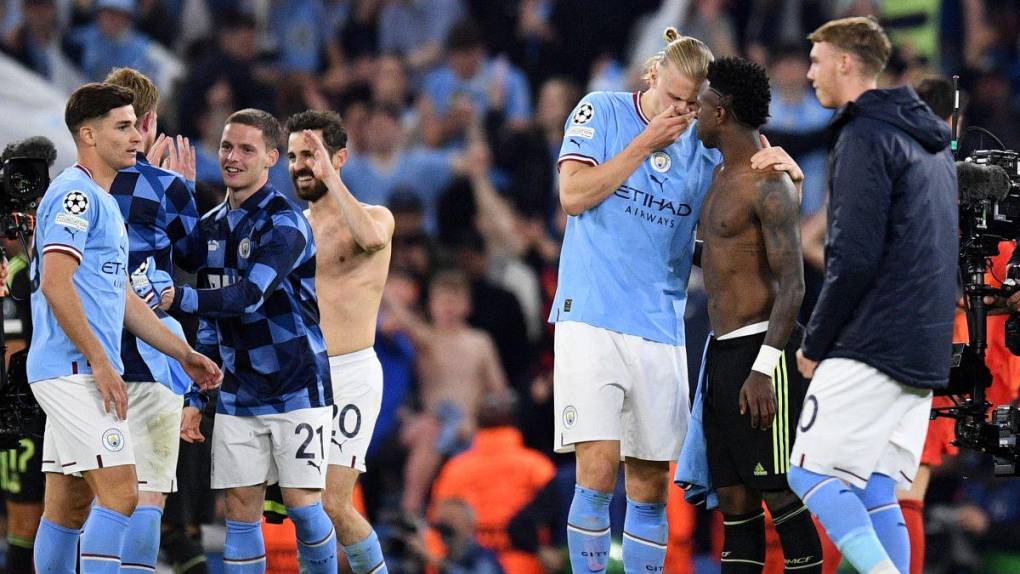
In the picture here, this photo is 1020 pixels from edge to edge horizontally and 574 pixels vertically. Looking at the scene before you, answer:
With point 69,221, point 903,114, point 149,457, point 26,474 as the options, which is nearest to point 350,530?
point 149,457

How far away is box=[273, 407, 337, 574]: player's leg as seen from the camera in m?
6.19

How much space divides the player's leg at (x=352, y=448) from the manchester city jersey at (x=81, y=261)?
129 centimetres

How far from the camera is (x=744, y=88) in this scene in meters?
5.89

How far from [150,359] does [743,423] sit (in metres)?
2.43

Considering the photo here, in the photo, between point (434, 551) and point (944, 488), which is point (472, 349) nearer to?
point (434, 551)

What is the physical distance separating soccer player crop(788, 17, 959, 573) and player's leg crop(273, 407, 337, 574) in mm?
2079

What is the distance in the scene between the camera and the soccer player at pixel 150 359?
20.0ft

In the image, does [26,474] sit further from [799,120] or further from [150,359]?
[799,120]

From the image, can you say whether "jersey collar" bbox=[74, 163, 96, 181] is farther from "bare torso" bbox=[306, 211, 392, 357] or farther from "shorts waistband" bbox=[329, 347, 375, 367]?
"shorts waistband" bbox=[329, 347, 375, 367]

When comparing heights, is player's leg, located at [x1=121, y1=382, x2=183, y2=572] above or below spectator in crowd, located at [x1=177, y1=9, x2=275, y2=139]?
below

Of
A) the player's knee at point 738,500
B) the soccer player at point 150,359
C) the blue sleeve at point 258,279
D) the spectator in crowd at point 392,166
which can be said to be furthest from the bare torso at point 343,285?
the spectator in crowd at point 392,166

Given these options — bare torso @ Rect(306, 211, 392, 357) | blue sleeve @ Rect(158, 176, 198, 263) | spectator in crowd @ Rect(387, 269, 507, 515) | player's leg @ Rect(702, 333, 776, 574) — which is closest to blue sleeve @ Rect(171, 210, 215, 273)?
blue sleeve @ Rect(158, 176, 198, 263)

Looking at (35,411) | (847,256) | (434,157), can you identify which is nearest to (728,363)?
(847,256)

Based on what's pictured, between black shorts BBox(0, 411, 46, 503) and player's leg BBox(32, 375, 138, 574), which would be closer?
player's leg BBox(32, 375, 138, 574)
